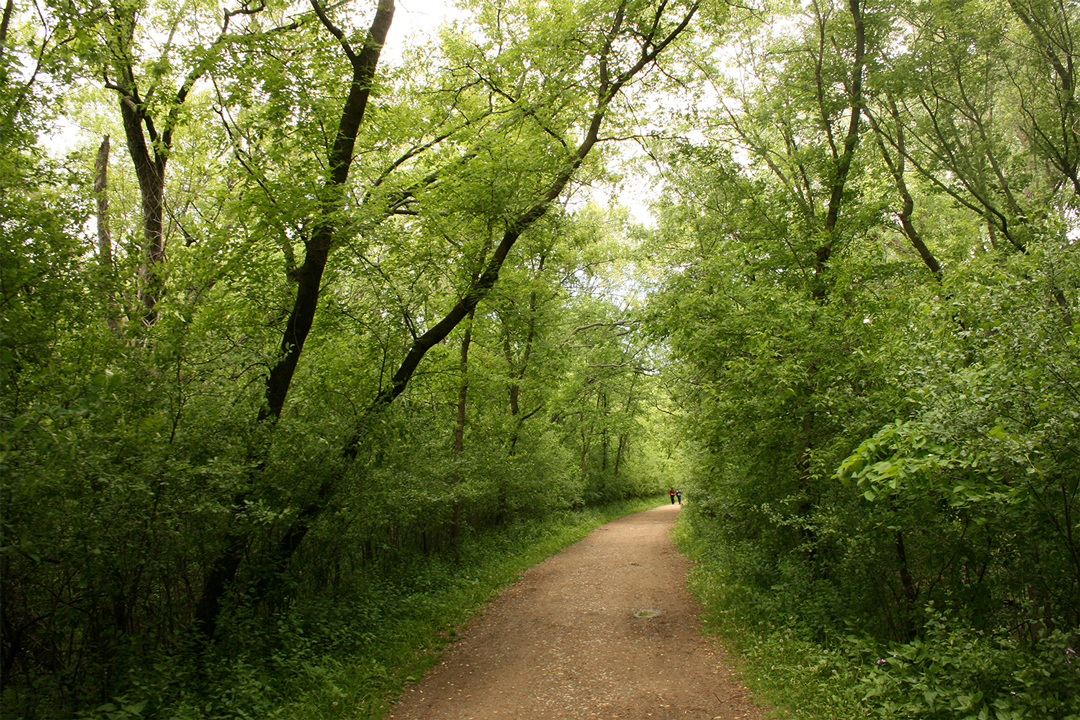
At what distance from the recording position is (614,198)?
10977mm

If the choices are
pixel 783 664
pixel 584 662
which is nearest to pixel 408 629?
pixel 584 662

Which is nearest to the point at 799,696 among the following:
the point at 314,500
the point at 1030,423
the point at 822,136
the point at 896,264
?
the point at 1030,423

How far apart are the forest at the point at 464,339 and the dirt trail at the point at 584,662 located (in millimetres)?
607

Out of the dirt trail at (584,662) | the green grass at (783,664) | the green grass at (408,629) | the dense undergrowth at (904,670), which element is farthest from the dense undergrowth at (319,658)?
the dense undergrowth at (904,670)

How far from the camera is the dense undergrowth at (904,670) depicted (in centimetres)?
382

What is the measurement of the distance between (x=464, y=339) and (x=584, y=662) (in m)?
7.72

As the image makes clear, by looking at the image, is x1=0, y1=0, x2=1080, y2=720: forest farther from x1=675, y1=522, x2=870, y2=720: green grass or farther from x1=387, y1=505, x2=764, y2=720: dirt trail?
x1=387, y1=505, x2=764, y2=720: dirt trail

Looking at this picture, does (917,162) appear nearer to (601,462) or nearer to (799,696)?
(799,696)

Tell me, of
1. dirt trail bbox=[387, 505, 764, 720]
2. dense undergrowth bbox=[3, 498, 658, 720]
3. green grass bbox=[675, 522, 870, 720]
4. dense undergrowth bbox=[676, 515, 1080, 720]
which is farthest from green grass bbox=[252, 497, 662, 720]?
dense undergrowth bbox=[676, 515, 1080, 720]

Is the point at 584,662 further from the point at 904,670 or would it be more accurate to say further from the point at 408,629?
the point at 904,670

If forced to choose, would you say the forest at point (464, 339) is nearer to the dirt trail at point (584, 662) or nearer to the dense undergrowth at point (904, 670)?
the dense undergrowth at point (904, 670)

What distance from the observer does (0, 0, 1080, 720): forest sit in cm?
407

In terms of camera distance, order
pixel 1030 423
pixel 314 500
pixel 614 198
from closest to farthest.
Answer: pixel 1030 423
pixel 314 500
pixel 614 198

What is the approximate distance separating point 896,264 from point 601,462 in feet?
72.8
